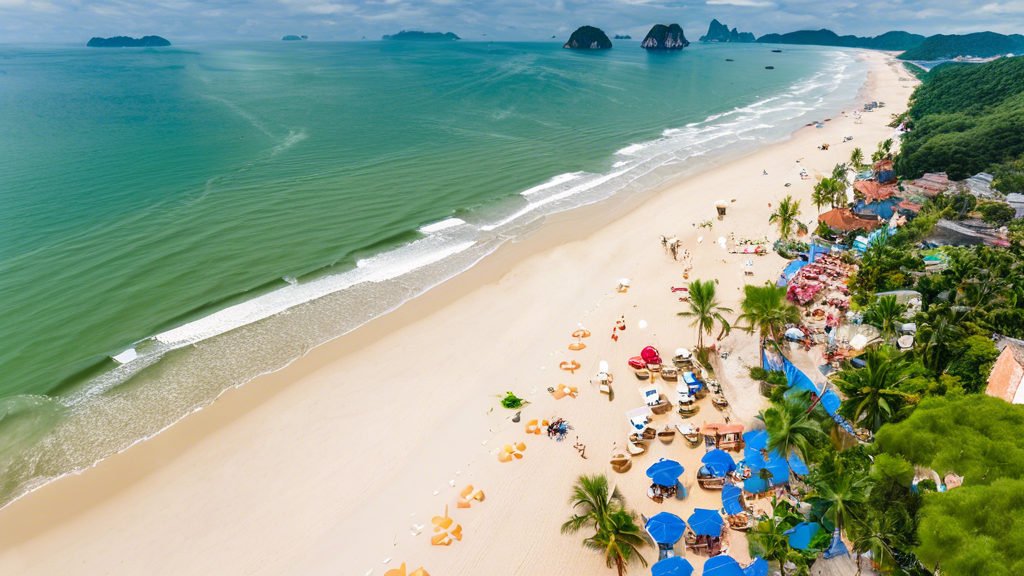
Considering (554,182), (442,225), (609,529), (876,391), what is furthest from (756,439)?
(554,182)

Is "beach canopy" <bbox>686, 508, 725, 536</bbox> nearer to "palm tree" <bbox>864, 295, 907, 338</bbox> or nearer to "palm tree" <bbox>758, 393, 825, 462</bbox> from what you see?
"palm tree" <bbox>758, 393, 825, 462</bbox>

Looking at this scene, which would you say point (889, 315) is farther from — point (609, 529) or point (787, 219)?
point (609, 529)

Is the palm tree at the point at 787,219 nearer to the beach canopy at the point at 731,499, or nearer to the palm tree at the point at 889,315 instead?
the palm tree at the point at 889,315

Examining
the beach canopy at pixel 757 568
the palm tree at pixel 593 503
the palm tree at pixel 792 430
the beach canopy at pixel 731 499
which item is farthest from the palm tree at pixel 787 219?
the palm tree at pixel 593 503

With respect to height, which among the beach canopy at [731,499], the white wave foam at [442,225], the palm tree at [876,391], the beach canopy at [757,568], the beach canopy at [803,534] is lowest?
the beach canopy at [731,499]

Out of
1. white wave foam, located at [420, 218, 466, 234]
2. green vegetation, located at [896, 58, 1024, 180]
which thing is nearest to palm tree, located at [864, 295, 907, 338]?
white wave foam, located at [420, 218, 466, 234]

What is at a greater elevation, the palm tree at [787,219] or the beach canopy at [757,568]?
the palm tree at [787,219]

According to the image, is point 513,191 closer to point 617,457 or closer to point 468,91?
point 617,457

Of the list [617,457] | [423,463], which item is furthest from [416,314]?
[617,457]
